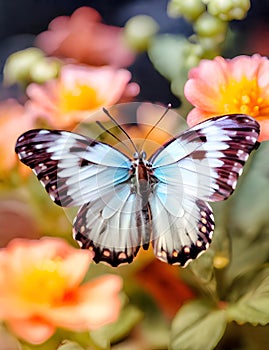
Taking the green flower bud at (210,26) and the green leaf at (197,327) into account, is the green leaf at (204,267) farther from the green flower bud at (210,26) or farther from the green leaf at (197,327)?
the green flower bud at (210,26)

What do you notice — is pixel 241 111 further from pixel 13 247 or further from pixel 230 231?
pixel 13 247

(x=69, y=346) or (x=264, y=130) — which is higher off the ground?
(x=264, y=130)

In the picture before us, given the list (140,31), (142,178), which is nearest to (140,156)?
(142,178)

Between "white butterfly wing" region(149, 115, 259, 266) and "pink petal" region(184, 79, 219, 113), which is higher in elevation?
"pink petal" region(184, 79, 219, 113)

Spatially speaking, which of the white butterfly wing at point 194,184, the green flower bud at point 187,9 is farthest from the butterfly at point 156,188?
the green flower bud at point 187,9

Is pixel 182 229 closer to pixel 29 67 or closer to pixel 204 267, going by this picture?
pixel 204 267

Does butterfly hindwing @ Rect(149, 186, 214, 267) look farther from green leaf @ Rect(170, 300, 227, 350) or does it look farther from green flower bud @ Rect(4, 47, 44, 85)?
green flower bud @ Rect(4, 47, 44, 85)

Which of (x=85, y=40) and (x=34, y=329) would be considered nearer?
(x=34, y=329)

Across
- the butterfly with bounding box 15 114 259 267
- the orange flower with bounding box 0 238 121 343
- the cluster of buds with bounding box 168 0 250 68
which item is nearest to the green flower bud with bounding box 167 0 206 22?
the cluster of buds with bounding box 168 0 250 68
